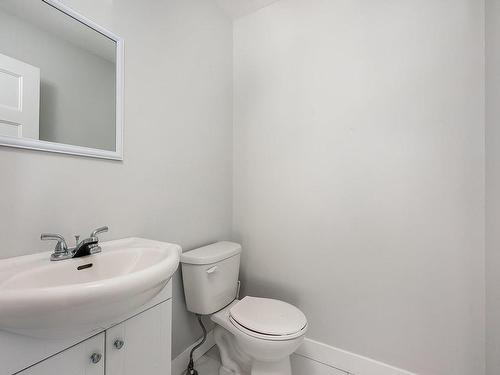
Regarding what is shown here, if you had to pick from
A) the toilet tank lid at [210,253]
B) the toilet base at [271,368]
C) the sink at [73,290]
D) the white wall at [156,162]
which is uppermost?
the white wall at [156,162]

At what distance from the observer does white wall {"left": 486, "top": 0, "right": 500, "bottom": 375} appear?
3.19 feet

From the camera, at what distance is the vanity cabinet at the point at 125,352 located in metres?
0.61

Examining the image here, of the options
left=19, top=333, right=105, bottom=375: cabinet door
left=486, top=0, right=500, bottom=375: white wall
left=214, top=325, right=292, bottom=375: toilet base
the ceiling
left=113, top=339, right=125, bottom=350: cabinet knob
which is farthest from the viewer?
the ceiling

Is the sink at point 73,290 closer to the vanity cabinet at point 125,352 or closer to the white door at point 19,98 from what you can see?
the vanity cabinet at point 125,352

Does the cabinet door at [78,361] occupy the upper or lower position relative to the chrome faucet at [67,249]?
lower

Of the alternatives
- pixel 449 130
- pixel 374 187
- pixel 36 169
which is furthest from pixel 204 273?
pixel 449 130

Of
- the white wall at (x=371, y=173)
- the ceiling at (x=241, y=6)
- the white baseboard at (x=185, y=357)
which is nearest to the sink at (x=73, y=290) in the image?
the white baseboard at (x=185, y=357)

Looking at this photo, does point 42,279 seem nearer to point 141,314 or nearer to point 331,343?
point 141,314

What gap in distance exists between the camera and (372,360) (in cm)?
130

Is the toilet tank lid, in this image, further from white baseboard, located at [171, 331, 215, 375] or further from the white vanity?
white baseboard, located at [171, 331, 215, 375]

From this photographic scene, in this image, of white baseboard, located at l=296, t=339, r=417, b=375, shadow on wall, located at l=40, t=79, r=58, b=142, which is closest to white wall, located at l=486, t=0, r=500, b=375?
white baseboard, located at l=296, t=339, r=417, b=375

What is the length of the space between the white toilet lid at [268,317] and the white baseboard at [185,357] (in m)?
0.45

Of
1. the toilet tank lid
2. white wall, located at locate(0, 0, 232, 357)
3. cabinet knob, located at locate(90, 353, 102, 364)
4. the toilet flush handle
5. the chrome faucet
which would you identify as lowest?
cabinet knob, located at locate(90, 353, 102, 364)

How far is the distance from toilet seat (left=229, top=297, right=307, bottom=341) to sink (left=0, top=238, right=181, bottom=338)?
1.97 ft
